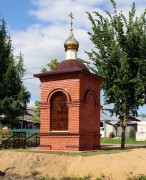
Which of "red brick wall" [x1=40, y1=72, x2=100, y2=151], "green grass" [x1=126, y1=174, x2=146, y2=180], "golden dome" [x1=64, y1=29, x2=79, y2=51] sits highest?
"golden dome" [x1=64, y1=29, x2=79, y2=51]

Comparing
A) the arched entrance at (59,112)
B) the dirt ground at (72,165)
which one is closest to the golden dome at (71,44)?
the arched entrance at (59,112)

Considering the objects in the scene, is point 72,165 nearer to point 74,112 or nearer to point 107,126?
point 74,112

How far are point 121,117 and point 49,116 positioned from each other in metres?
6.79

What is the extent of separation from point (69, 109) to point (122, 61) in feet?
18.9

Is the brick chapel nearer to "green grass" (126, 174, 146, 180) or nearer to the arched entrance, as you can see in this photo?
the arched entrance

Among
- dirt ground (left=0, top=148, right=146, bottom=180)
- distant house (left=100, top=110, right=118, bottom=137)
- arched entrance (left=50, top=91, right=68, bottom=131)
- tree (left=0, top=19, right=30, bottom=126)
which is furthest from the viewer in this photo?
distant house (left=100, top=110, right=118, bottom=137)

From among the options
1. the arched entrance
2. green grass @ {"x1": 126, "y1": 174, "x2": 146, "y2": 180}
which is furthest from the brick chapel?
green grass @ {"x1": 126, "y1": 174, "x2": 146, "y2": 180}

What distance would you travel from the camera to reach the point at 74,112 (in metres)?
18.0

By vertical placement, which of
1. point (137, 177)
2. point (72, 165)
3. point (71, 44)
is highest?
point (71, 44)

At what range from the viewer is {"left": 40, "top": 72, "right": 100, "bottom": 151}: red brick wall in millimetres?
17922

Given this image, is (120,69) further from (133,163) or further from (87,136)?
(133,163)

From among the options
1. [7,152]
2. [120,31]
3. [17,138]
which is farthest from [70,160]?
[120,31]

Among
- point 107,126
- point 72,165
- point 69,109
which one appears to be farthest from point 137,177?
point 107,126

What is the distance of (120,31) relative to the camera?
2281 cm
